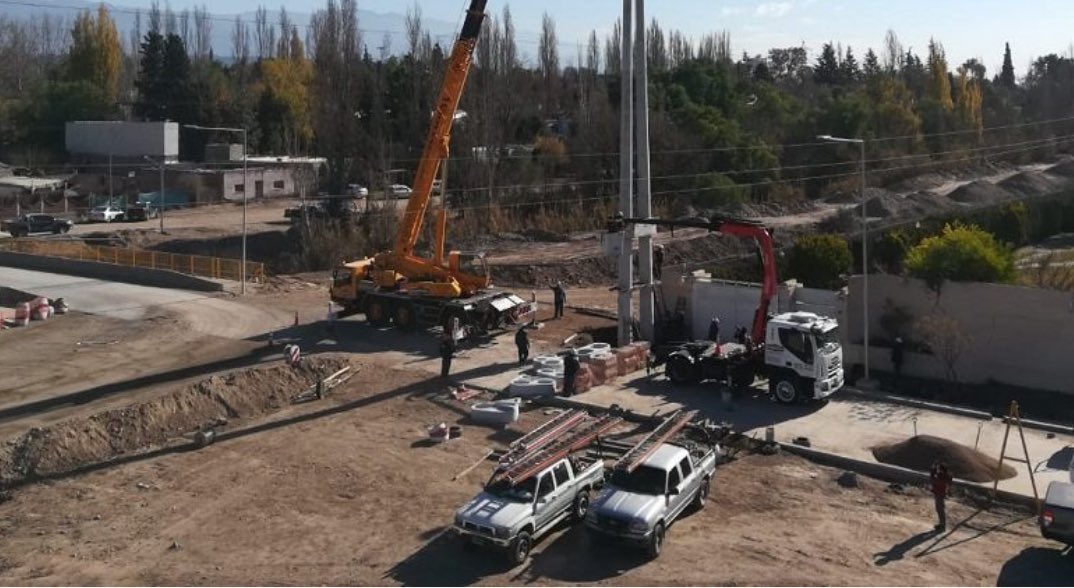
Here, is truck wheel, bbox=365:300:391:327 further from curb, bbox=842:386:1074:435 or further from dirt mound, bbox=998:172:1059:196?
dirt mound, bbox=998:172:1059:196

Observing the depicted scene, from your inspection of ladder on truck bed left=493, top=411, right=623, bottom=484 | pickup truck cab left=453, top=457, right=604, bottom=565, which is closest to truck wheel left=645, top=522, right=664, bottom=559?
pickup truck cab left=453, top=457, right=604, bottom=565

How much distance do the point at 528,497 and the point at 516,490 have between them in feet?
0.85

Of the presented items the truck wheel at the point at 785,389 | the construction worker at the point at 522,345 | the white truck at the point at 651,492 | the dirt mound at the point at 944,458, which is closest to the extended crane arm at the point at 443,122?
the construction worker at the point at 522,345

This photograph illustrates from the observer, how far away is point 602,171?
7694 cm

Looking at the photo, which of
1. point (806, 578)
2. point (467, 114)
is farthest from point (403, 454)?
point (467, 114)

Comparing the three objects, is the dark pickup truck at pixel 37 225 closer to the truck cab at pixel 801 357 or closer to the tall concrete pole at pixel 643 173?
the tall concrete pole at pixel 643 173

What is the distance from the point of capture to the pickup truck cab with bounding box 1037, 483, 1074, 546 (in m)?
16.2

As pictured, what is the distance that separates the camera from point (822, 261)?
3922cm

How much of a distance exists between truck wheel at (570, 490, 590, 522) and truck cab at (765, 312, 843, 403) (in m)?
9.31

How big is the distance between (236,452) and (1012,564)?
51.0 feet

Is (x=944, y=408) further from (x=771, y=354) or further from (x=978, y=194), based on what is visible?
(x=978, y=194)

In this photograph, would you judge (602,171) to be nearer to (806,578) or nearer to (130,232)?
(130,232)

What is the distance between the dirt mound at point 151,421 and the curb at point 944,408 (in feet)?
46.7

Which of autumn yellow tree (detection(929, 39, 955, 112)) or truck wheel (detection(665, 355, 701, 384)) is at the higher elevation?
autumn yellow tree (detection(929, 39, 955, 112))
